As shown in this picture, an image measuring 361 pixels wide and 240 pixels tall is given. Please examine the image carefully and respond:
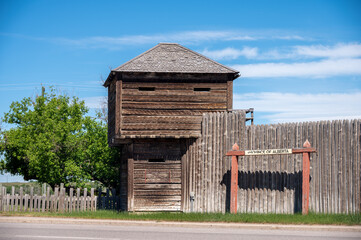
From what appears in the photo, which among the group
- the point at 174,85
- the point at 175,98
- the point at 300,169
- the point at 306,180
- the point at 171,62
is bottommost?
the point at 306,180

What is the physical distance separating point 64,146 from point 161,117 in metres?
10.5

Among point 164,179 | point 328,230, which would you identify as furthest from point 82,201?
point 328,230

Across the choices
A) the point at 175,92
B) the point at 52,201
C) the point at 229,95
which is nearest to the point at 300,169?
the point at 229,95

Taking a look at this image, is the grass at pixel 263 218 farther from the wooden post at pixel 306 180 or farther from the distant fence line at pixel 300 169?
the distant fence line at pixel 300 169

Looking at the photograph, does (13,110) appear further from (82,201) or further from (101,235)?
(101,235)

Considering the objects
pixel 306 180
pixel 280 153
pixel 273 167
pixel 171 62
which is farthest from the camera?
pixel 171 62

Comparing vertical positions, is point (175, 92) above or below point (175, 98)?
above

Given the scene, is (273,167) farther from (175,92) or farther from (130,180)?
(130,180)

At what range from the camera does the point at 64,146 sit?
96.4 ft

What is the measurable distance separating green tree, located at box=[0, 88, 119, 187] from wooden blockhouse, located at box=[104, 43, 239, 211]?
6.80 metres

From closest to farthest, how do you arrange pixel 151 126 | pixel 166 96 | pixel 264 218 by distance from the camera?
pixel 264 218
pixel 151 126
pixel 166 96

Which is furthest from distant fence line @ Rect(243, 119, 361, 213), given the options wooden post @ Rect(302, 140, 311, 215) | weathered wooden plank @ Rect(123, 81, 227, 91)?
weathered wooden plank @ Rect(123, 81, 227, 91)

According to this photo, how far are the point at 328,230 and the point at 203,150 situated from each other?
7238 millimetres

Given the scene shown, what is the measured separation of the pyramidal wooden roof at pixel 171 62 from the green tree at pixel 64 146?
7.55 m
